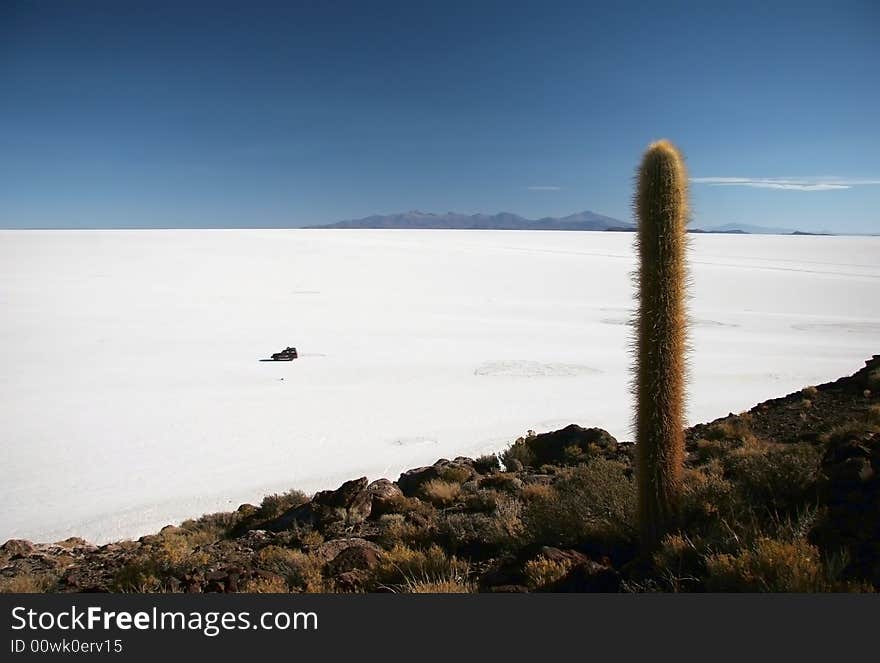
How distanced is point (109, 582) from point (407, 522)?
2.99m

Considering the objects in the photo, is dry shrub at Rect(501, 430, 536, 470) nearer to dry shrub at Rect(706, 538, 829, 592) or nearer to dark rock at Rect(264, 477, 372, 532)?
dark rock at Rect(264, 477, 372, 532)

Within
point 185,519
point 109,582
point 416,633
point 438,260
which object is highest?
point 438,260

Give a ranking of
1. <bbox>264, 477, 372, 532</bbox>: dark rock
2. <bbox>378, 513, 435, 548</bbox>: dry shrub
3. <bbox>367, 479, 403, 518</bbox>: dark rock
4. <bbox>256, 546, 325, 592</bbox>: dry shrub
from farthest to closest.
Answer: <bbox>367, 479, 403, 518</bbox>: dark rock → <bbox>264, 477, 372, 532</bbox>: dark rock → <bbox>378, 513, 435, 548</bbox>: dry shrub → <bbox>256, 546, 325, 592</bbox>: dry shrub

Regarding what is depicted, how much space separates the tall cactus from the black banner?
1.28 meters

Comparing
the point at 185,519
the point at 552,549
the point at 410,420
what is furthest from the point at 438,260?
the point at 552,549

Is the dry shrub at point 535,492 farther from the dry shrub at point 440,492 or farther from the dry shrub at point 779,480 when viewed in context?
the dry shrub at point 779,480

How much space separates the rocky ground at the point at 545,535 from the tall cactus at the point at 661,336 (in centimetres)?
31

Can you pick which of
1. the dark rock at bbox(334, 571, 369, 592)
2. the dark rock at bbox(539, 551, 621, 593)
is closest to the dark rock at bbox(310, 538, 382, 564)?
the dark rock at bbox(334, 571, 369, 592)

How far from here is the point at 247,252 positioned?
2125 inches

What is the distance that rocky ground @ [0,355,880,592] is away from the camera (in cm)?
367

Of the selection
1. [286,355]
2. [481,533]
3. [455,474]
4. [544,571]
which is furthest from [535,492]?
[286,355]

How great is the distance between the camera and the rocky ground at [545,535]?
12.0 ft

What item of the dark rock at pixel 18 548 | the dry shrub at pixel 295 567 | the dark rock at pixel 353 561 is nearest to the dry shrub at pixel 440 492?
the dark rock at pixel 353 561

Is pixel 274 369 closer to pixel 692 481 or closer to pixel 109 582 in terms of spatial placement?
pixel 109 582
